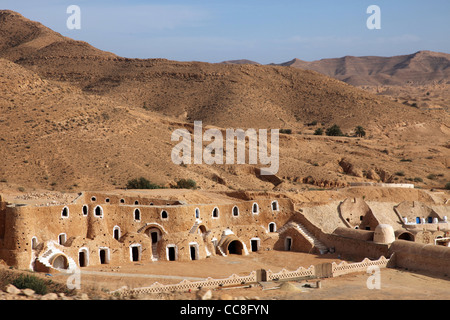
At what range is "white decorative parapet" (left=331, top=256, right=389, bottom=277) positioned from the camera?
3034 cm

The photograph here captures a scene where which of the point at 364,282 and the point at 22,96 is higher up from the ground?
the point at 22,96

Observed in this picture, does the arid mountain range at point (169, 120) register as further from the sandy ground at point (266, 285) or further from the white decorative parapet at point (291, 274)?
the white decorative parapet at point (291, 274)

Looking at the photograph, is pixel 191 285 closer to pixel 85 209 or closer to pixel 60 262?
pixel 60 262

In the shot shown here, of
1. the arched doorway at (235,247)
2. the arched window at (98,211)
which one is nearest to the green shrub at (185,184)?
the arched doorway at (235,247)

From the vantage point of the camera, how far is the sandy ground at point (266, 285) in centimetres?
2592

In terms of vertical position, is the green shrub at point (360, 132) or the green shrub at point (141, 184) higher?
the green shrub at point (360, 132)

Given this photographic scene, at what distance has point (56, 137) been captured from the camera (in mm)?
50781

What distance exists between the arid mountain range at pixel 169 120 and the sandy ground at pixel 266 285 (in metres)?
14.8

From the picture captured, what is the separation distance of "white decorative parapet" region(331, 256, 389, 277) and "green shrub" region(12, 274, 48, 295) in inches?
537

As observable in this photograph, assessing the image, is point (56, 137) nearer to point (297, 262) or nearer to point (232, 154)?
point (232, 154)

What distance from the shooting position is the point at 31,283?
2422 centimetres

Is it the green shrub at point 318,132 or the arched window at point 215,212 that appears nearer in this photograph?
the arched window at point 215,212
